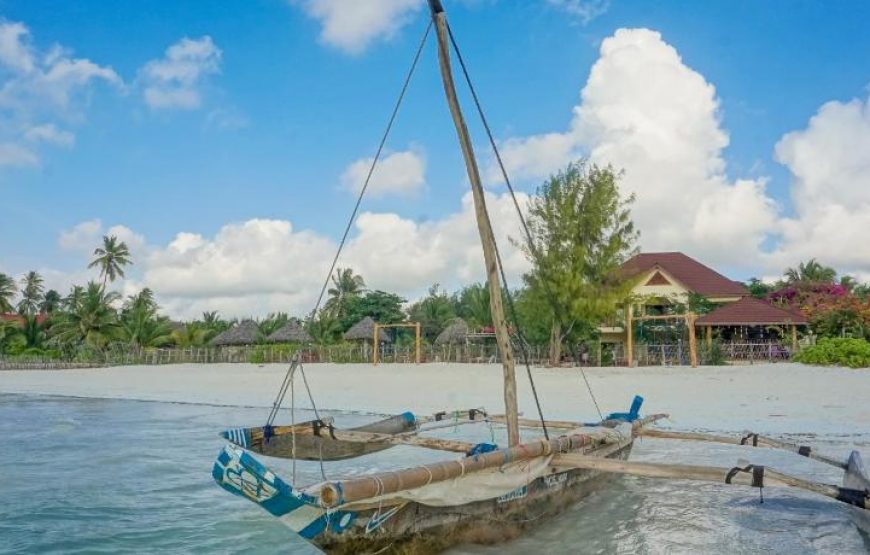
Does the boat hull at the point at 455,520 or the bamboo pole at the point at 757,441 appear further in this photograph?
the bamboo pole at the point at 757,441

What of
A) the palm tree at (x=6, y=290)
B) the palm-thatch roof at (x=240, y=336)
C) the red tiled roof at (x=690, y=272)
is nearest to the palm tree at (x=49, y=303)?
the palm tree at (x=6, y=290)

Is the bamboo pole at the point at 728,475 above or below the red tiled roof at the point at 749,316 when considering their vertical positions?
below

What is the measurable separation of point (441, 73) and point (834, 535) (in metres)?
5.13

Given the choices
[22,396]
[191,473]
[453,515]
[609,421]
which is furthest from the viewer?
[22,396]

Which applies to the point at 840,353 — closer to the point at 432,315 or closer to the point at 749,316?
the point at 749,316

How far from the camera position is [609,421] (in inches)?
281

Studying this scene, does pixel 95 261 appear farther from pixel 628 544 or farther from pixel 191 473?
pixel 628 544

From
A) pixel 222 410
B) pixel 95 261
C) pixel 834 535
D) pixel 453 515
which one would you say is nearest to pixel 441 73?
pixel 453 515

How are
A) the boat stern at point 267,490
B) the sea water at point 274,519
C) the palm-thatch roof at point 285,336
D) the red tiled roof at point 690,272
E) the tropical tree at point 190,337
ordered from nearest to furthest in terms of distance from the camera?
1. the boat stern at point 267,490
2. the sea water at point 274,519
3. the red tiled roof at point 690,272
4. the palm-thatch roof at point 285,336
5. the tropical tree at point 190,337

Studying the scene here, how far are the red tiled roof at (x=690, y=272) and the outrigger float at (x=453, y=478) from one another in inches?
1051

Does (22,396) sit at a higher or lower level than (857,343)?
lower

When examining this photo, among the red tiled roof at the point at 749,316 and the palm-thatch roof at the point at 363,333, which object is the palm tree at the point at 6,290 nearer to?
the palm-thatch roof at the point at 363,333

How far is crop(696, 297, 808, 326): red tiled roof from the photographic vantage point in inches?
1012

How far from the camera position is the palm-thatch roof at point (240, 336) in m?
37.4
